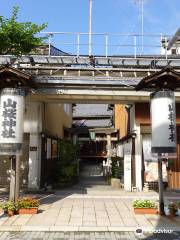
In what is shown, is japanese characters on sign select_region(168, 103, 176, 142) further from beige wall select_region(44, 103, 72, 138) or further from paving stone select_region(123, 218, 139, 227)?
beige wall select_region(44, 103, 72, 138)

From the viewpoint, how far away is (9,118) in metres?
11.8

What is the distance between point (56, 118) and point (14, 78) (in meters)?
12.4

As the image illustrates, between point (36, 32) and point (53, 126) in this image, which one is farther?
point (53, 126)

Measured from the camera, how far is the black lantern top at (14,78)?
11.7 meters

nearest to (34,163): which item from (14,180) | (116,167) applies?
(14,180)

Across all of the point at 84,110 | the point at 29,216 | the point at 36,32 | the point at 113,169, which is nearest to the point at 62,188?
the point at 113,169

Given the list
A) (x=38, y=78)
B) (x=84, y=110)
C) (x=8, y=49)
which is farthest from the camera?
(x=84, y=110)

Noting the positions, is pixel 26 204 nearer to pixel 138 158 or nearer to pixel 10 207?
pixel 10 207

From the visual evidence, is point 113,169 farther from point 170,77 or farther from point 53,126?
point 170,77

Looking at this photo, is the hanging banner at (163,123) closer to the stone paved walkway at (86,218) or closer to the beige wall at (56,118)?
the stone paved walkway at (86,218)

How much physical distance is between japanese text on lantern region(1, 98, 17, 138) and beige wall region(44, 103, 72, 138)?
7778mm

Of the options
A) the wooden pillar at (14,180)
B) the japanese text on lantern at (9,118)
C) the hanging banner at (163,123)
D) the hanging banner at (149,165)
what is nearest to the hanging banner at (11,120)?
the japanese text on lantern at (9,118)

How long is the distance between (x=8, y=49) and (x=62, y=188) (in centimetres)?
873

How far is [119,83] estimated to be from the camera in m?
16.2
